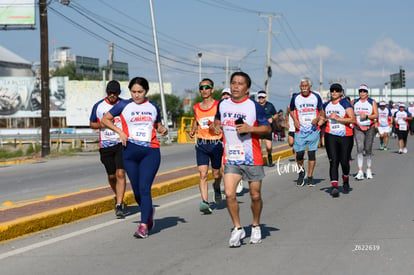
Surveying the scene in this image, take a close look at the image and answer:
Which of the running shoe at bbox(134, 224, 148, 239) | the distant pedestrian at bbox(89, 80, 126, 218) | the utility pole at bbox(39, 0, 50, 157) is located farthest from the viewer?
the utility pole at bbox(39, 0, 50, 157)

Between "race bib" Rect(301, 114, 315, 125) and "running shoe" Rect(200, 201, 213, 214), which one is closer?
"running shoe" Rect(200, 201, 213, 214)

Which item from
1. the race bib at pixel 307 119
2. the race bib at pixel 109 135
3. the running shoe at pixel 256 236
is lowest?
the running shoe at pixel 256 236

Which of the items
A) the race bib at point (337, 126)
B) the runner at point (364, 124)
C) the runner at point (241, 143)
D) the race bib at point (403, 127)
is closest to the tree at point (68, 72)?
the race bib at point (403, 127)

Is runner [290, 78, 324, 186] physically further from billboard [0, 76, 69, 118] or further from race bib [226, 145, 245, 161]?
billboard [0, 76, 69, 118]

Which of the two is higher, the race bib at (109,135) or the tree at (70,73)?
the tree at (70,73)

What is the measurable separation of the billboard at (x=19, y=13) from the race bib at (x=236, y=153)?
4771cm

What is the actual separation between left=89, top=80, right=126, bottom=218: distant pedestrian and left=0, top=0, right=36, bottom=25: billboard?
4502 cm

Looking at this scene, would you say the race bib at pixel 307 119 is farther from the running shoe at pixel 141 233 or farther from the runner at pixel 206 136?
the running shoe at pixel 141 233

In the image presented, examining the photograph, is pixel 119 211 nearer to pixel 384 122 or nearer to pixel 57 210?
pixel 57 210

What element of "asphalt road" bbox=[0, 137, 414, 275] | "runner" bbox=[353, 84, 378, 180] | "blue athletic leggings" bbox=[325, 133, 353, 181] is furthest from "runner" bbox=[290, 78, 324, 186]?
"asphalt road" bbox=[0, 137, 414, 275]

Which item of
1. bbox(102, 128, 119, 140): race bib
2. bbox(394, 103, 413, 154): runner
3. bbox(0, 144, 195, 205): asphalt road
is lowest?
bbox(0, 144, 195, 205): asphalt road

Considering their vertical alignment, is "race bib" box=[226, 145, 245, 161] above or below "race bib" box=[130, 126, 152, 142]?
below

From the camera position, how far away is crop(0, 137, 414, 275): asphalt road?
6012 millimetres

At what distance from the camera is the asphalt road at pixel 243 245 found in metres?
6.01
